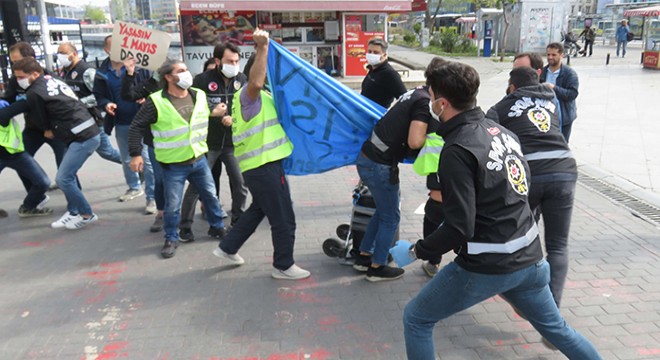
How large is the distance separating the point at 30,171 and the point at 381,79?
13.2 ft

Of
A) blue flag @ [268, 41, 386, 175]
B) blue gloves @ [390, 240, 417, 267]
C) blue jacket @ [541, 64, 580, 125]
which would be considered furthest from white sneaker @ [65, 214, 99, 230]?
blue jacket @ [541, 64, 580, 125]

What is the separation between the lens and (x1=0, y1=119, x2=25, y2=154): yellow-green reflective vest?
5.61 m

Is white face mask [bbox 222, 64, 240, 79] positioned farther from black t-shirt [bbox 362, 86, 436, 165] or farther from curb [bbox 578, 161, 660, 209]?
curb [bbox 578, 161, 660, 209]

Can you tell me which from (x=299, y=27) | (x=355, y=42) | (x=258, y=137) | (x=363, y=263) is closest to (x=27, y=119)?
(x=258, y=137)

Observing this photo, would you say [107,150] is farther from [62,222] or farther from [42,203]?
[62,222]

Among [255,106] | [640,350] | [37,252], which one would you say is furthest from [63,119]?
[640,350]

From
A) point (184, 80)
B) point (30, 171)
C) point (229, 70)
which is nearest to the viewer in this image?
point (184, 80)

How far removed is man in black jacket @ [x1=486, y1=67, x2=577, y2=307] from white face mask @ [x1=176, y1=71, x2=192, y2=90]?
2.68 metres

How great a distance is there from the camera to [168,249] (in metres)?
4.97

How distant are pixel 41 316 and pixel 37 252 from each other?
1436 millimetres

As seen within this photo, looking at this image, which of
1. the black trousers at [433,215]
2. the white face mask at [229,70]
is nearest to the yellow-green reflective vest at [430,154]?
the black trousers at [433,215]

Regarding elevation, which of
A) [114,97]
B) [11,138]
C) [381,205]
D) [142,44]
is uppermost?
[142,44]

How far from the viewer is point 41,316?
155 inches

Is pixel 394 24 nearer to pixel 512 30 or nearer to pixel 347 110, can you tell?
pixel 512 30
